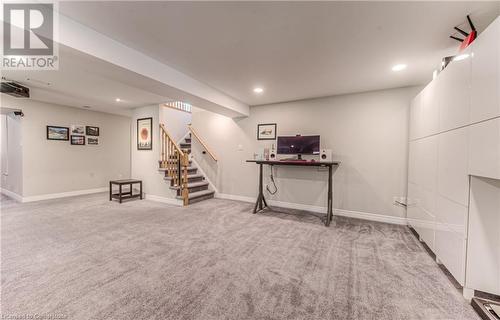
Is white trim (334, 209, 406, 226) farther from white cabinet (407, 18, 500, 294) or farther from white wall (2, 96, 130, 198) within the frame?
white wall (2, 96, 130, 198)

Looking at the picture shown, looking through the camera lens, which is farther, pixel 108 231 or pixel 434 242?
pixel 108 231

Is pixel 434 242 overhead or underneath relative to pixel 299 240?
overhead

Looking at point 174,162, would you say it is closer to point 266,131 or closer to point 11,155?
point 266,131

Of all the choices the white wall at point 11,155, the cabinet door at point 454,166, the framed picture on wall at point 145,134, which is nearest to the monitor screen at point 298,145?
the cabinet door at point 454,166

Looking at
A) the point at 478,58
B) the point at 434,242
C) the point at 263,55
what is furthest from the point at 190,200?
the point at 478,58

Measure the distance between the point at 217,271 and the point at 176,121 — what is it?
530 cm

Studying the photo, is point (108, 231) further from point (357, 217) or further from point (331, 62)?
point (357, 217)

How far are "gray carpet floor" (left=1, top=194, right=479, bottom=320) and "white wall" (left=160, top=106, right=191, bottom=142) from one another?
333 centimetres

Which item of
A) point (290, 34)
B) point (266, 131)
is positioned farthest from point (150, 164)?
point (290, 34)

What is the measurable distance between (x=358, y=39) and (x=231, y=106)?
8.62ft

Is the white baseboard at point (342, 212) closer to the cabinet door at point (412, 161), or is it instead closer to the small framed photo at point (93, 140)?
the cabinet door at point (412, 161)

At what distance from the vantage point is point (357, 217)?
3.70m

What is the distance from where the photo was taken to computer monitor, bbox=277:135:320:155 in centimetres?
382

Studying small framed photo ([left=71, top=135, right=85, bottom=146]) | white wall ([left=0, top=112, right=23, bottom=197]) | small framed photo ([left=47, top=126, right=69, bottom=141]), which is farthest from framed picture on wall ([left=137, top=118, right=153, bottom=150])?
white wall ([left=0, top=112, right=23, bottom=197])
